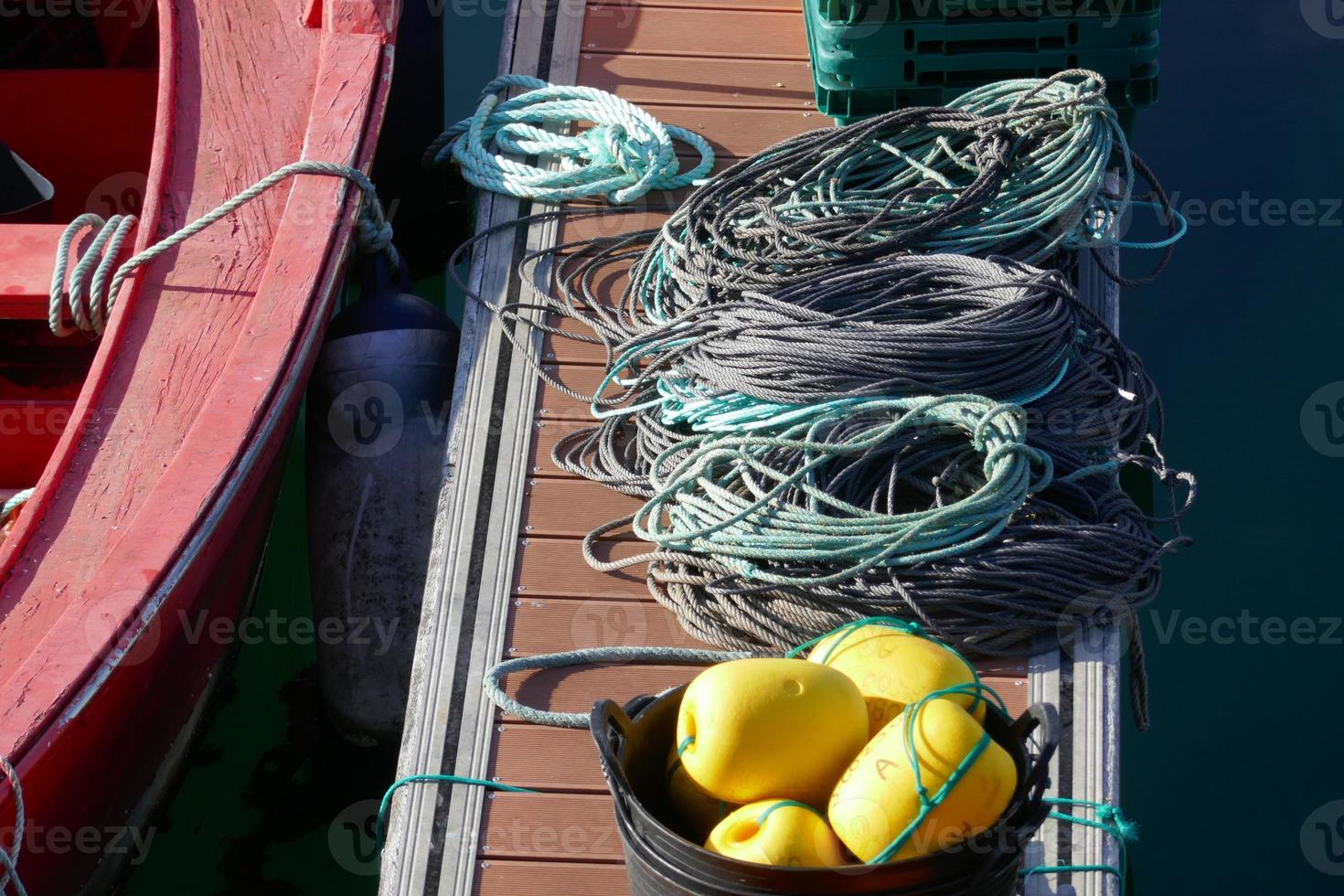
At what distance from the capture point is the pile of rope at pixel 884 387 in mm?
2535

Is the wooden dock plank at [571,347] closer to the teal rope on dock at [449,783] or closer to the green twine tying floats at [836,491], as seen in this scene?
the green twine tying floats at [836,491]

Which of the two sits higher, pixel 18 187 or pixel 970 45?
pixel 970 45

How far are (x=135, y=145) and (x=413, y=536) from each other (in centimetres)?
208

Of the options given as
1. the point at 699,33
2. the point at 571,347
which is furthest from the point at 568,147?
the point at 699,33

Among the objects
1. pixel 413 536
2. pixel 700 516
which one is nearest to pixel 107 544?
pixel 413 536

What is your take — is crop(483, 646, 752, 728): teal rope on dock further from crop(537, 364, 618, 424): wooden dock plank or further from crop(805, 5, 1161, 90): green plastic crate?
crop(805, 5, 1161, 90): green plastic crate

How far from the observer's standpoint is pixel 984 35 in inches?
144

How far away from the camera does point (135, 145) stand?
4523 millimetres

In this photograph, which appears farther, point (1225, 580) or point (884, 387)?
point (1225, 580)

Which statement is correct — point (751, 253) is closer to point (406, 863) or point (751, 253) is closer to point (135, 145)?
point (406, 863)

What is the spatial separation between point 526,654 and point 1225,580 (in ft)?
7.12

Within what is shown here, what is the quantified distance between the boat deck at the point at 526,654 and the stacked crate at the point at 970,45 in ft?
1.31
